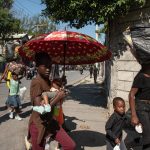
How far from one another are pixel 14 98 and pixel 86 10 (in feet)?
10.3

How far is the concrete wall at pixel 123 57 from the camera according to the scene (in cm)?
1075

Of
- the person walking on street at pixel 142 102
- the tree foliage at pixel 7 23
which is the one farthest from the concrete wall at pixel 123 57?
the tree foliage at pixel 7 23

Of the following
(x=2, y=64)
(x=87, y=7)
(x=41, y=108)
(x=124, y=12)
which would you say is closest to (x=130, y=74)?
(x=124, y=12)

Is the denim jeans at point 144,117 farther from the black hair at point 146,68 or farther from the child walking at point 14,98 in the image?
the child walking at point 14,98

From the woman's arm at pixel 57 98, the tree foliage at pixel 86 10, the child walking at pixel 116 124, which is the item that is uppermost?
the tree foliage at pixel 86 10

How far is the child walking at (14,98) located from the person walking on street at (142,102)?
576 centimetres

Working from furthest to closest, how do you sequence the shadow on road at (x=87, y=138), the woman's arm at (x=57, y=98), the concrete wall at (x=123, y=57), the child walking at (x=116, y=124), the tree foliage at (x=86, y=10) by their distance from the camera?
the tree foliage at (x=86, y=10) → the concrete wall at (x=123, y=57) → the shadow on road at (x=87, y=138) → the child walking at (x=116, y=124) → the woman's arm at (x=57, y=98)

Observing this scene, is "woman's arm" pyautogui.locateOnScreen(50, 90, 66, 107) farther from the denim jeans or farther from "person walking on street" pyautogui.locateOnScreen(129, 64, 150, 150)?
the denim jeans

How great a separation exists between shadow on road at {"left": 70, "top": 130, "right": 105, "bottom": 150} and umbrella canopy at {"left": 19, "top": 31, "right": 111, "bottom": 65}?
1.57 meters

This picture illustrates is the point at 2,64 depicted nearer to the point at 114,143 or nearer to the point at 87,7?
the point at 87,7

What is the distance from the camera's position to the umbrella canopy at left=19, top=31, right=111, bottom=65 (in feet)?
22.5

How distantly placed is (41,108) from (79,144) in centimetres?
333

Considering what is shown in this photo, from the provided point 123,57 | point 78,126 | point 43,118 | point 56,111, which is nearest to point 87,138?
point 78,126

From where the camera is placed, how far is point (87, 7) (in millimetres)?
12125
